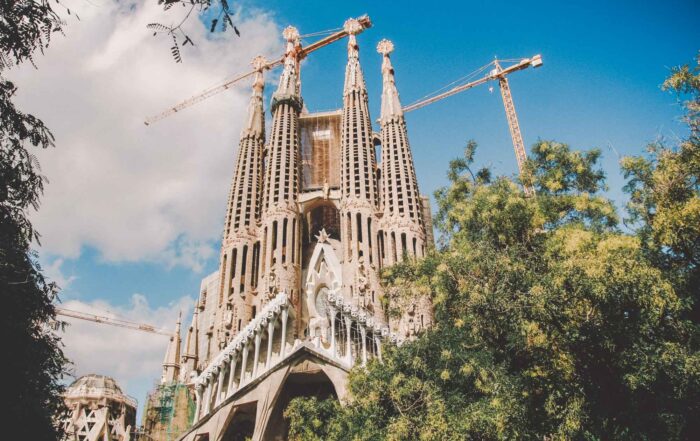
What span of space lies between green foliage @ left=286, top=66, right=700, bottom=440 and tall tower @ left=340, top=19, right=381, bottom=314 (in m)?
12.0

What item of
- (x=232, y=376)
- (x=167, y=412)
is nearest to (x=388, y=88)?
(x=232, y=376)

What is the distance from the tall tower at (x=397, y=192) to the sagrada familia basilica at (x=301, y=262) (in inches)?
2.8

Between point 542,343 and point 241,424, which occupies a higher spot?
point 241,424

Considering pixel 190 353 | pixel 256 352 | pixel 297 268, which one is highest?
pixel 297 268

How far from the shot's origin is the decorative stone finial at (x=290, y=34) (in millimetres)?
42875

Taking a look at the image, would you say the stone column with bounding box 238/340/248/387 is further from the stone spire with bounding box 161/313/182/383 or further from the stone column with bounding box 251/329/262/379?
the stone spire with bounding box 161/313/182/383

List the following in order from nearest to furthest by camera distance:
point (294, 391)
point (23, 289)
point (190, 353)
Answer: point (23, 289) → point (294, 391) → point (190, 353)

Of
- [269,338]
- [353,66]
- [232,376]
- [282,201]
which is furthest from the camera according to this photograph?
[353,66]

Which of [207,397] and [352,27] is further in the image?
[352,27]

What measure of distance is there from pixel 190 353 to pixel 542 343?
26.0 m

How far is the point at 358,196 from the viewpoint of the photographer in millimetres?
30328

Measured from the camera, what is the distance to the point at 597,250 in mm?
11789

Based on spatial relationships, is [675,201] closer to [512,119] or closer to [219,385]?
[219,385]

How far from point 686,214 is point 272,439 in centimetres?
1634
